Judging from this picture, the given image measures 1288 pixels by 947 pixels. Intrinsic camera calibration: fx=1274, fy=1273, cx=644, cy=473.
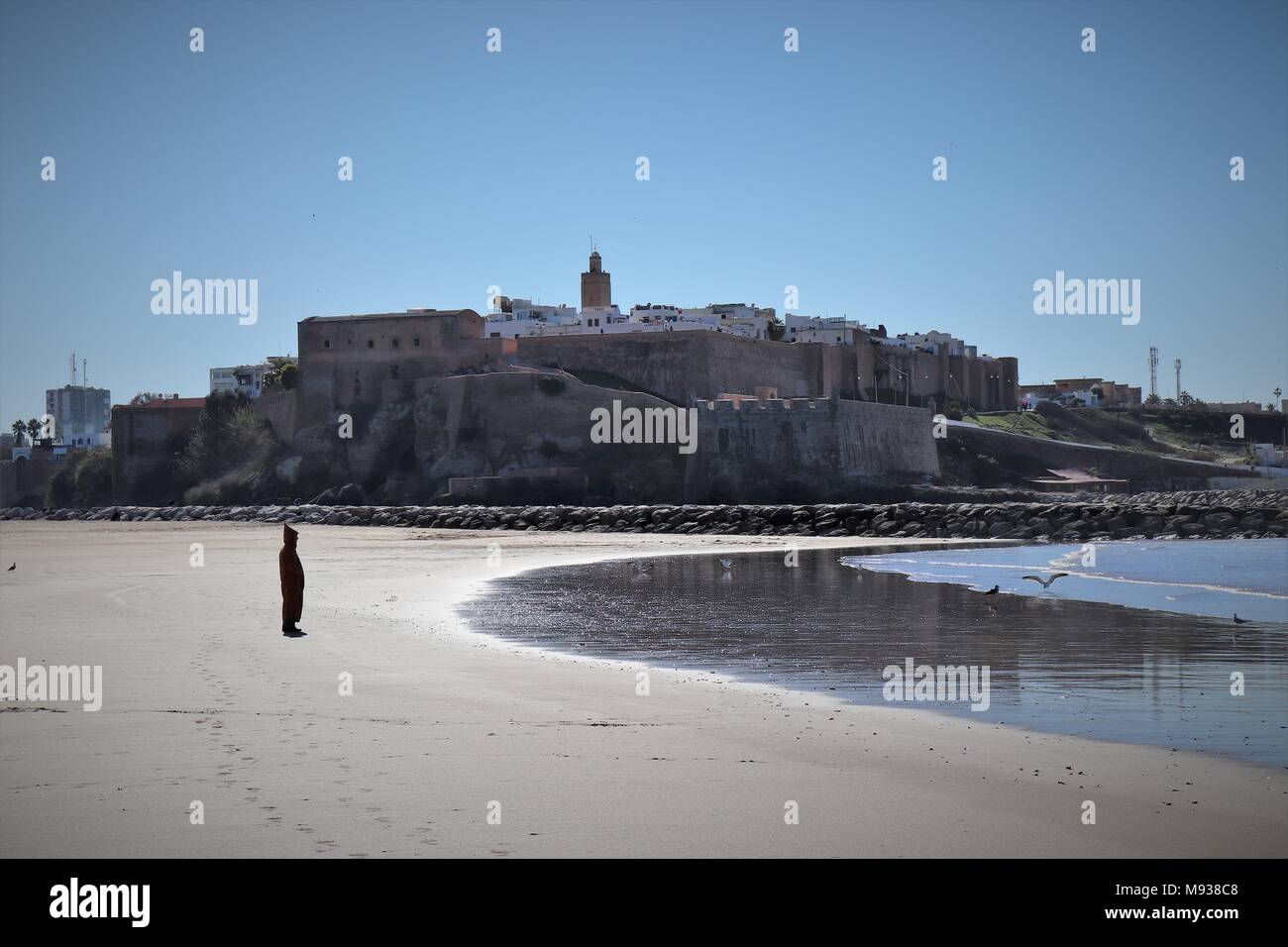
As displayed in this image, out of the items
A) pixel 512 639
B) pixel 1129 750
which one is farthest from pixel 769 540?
pixel 1129 750

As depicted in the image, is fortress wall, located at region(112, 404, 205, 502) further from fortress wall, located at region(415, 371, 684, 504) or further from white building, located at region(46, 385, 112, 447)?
white building, located at region(46, 385, 112, 447)

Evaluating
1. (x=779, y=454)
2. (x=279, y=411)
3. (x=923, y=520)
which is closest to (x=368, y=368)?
(x=279, y=411)

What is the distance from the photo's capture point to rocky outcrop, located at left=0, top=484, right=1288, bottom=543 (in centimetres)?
3203

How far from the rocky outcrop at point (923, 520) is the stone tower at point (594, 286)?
39230 mm

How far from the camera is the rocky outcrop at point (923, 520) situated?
3203 centimetres

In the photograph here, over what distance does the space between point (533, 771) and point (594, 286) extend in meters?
73.2

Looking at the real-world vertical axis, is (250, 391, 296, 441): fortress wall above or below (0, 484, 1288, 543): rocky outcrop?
above

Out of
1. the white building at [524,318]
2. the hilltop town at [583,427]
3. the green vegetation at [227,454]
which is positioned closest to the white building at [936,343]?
the hilltop town at [583,427]

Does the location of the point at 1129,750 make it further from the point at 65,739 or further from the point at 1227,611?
the point at 1227,611

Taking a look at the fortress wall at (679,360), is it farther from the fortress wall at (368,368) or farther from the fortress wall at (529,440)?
the fortress wall at (529,440)

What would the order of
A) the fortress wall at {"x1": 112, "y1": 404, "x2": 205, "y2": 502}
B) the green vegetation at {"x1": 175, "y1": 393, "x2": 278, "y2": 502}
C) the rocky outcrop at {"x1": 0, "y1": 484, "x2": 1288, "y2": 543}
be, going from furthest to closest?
the fortress wall at {"x1": 112, "y1": 404, "x2": 205, "y2": 502}
the green vegetation at {"x1": 175, "y1": 393, "x2": 278, "y2": 502}
the rocky outcrop at {"x1": 0, "y1": 484, "x2": 1288, "y2": 543}

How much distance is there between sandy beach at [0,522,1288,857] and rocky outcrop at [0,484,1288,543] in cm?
2422

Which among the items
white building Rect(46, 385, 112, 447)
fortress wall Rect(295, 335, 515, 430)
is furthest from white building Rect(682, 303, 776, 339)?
white building Rect(46, 385, 112, 447)
